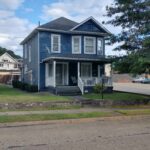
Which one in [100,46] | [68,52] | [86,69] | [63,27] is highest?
[63,27]

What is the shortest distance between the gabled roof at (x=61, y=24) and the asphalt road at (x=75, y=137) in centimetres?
1985

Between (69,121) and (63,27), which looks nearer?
(69,121)

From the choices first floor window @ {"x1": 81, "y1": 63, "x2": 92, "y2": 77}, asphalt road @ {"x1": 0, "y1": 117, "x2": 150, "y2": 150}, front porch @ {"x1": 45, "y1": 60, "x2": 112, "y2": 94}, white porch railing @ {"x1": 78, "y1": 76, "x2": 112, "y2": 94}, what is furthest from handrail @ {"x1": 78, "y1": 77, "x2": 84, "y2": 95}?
asphalt road @ {"x1": 0, "y1": 117, "x2": 150, "y2": 150}

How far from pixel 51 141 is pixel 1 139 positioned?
1.67 meters

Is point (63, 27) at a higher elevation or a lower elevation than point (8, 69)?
higher

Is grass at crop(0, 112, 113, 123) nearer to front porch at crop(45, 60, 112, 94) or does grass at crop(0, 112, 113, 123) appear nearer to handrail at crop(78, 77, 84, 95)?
handrail at crop(78, 77, 84, 95)

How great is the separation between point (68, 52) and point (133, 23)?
12.1m

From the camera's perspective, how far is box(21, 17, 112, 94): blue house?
31781mm

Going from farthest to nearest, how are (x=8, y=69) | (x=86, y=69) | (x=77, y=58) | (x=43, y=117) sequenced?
(x=8, y=69) → (x=86, y=69) → (x=77, y=58) → (x=43, y=117)

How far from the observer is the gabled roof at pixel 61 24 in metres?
32.7

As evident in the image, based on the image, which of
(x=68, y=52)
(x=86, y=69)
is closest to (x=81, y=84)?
(x=86, y=69)

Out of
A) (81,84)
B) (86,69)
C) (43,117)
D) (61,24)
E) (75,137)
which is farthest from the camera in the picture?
(61,24)

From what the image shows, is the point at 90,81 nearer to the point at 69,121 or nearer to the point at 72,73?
the point at 72,73

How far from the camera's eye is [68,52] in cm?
3309
